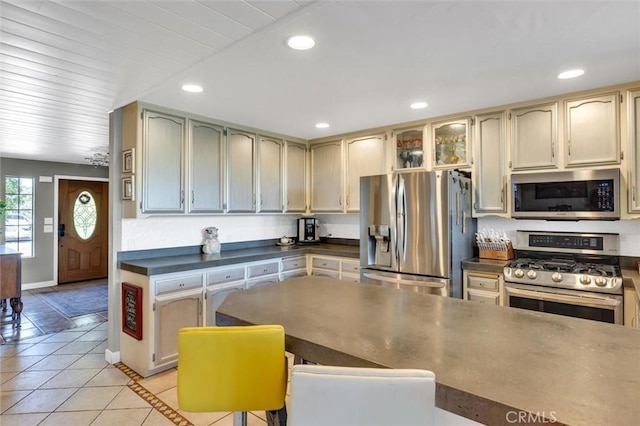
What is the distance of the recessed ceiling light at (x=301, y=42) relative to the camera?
1875 mm

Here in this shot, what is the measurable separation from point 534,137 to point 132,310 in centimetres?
383

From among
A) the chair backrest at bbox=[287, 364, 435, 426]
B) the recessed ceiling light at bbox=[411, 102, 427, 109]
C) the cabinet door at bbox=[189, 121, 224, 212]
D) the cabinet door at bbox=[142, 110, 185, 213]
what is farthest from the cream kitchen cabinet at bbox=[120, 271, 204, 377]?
the recessed ceiling light at bbox=[411, 102, 427, 109]

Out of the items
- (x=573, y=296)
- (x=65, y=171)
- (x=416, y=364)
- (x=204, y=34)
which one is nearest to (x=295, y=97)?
(x=204, y=34)

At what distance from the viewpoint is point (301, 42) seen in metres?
1.92

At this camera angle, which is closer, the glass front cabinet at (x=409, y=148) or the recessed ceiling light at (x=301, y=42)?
the recessed ceiling light at (x=301, y=42)

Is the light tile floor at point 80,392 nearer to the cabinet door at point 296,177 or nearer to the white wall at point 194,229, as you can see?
the white wall at point 194,229

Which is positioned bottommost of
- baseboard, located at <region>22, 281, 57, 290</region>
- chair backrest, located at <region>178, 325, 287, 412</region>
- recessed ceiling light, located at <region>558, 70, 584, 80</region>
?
baseboard, located at <region>22, 281, 57, 290</region>

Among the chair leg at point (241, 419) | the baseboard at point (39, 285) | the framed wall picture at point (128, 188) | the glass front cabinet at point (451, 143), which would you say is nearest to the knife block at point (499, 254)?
the glass front cabinet at point (451, 143)

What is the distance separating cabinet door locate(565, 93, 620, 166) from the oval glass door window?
7752mm

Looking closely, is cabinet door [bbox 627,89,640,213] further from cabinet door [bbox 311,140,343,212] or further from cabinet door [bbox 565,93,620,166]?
cabinet door [bbox 311,140,343,212]

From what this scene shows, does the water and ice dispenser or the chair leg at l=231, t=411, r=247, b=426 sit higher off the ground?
the water and ice dispenser

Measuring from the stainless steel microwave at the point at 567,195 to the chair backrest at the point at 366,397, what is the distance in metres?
2.66

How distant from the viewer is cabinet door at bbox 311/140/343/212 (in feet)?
14.1

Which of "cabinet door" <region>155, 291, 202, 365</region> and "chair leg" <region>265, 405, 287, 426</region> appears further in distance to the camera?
"cabinet door" <region>155, 291, 202, 365</region>
